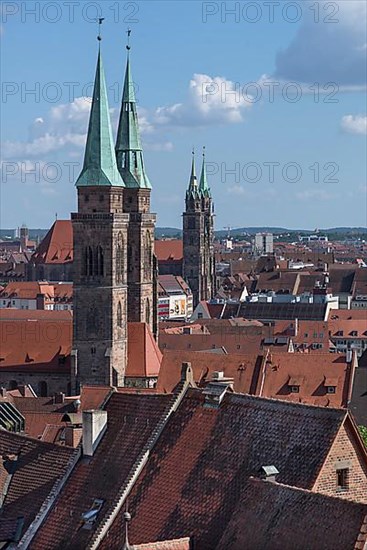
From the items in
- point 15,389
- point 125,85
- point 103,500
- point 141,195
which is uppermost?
point 125,85

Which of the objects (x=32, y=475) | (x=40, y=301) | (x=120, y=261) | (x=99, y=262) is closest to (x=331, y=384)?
(x=120, y=261)

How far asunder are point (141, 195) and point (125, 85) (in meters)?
8.63

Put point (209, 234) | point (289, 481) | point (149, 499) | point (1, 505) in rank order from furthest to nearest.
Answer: point (209, 234) → point (1, 505) → point (149, 499) → point (289, 481)

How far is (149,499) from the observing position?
29.1m

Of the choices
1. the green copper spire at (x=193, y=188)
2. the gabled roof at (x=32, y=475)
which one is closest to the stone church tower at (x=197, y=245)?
the green copper spire at (x=193, y=188)

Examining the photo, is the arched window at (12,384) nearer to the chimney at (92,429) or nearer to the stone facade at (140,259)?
the stone facade at (140,259)

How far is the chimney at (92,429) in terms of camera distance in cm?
3173

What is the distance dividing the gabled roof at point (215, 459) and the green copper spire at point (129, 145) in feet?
213

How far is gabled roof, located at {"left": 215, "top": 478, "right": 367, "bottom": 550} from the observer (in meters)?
23.1

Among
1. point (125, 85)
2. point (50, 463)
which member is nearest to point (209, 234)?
point (125, 85)

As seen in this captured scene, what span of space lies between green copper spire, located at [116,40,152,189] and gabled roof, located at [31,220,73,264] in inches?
3562

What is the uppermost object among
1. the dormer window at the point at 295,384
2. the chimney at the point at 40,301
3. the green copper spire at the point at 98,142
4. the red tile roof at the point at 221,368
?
the green copper spire at the point at 98,142

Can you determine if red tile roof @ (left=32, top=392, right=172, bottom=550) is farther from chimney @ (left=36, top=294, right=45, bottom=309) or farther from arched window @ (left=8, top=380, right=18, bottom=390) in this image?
chimney @ (left=36, top=294, right=45, bottom=309)

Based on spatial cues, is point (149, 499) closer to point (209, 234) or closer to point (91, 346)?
point (91, 346)
